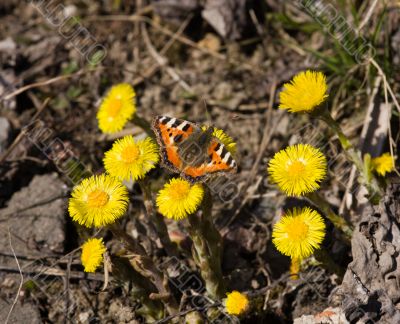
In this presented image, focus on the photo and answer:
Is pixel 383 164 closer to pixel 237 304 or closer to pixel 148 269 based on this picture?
pixel 237 304

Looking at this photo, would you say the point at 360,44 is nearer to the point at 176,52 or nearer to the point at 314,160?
the point at 314,160

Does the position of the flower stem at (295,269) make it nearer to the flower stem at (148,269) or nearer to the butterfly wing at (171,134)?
the flower stem at (148,269)

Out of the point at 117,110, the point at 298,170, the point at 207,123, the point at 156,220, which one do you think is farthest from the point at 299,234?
the point at 207,123

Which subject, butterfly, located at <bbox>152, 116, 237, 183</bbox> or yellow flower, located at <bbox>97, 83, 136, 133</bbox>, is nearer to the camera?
butterfly, located at <bbox>152, 116, 237, 183</bbox>

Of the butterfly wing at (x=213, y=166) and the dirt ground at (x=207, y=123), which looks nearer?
the butterfly wing at (x=213, y=166)

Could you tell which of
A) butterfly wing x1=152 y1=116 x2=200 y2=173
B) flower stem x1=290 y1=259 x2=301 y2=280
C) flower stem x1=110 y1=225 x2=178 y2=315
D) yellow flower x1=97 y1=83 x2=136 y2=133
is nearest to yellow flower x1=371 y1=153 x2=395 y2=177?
flower stem x1=290 y1=259 x2=301 y2=280

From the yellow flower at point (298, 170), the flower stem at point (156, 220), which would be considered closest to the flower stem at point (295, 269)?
the yellow flower at point (298, 170)

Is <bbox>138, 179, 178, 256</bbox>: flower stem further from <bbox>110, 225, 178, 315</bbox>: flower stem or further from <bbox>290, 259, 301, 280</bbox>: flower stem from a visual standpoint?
<bbox>290, 259, 301, 280</bbox>: flower stem
